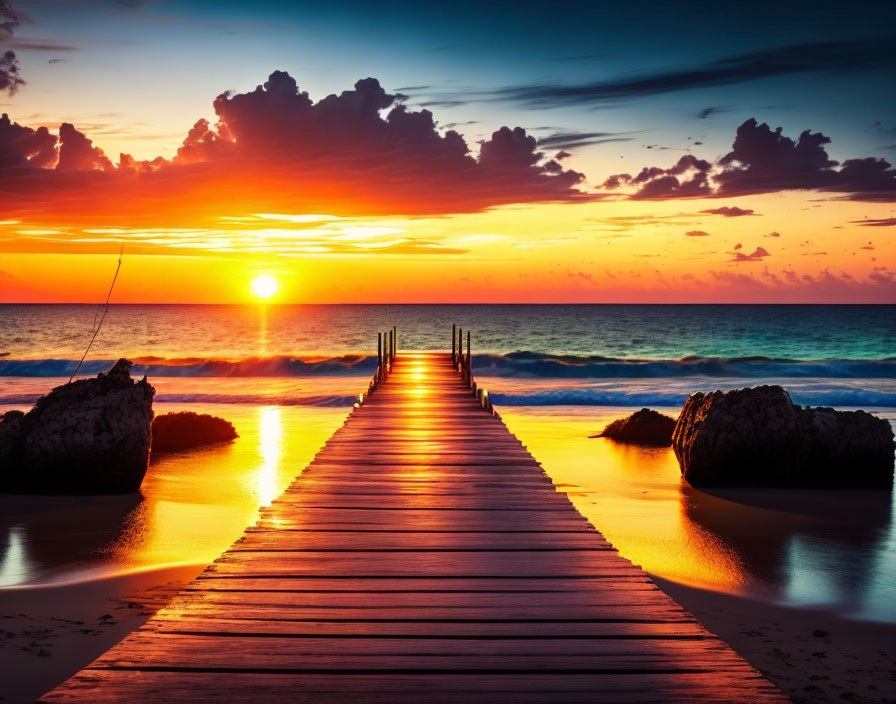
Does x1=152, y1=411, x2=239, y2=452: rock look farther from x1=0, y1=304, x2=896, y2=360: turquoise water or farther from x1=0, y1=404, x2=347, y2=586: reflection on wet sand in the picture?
x1=0, y1=304, x2=896, y2=360: turquoise water

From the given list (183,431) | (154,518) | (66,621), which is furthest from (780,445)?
(183,431)

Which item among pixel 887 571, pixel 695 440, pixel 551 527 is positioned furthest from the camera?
pixel 695 440

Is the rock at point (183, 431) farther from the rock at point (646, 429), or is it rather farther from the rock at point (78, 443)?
the rock at point (646, 429)

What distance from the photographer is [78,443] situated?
39.4 ft

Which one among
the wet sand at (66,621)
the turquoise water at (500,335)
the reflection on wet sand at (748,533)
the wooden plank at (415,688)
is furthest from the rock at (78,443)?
the turquoise water at (500,335)

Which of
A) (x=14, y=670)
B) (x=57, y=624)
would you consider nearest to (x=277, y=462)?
(x=57, y=624)

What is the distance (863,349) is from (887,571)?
71.9 metres

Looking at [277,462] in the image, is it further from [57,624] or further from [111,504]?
[57,624]

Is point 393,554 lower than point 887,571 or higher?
higher

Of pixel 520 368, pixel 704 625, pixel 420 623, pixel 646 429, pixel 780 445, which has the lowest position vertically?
pixel 520 368

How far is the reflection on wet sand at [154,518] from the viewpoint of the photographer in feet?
29.7

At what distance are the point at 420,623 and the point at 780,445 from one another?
33.6 feet

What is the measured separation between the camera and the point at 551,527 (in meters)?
6.29

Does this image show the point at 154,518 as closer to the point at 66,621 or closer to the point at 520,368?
the point at 66,621
